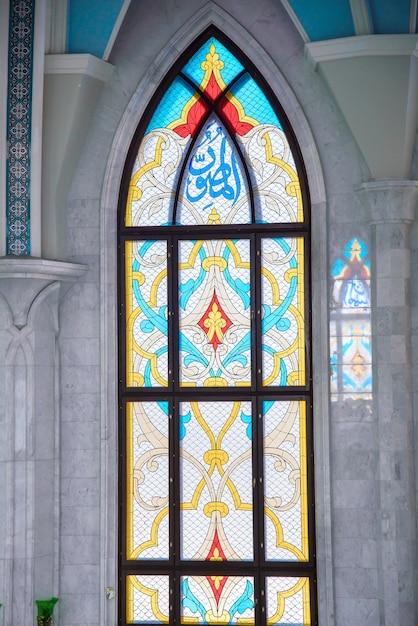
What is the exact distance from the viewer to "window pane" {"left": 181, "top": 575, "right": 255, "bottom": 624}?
9.27m

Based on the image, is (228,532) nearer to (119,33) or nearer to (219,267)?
(219,267)

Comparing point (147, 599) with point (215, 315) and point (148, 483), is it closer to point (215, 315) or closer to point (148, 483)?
point (148, 483)

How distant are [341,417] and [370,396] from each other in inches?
12.0

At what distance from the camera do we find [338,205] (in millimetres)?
9312

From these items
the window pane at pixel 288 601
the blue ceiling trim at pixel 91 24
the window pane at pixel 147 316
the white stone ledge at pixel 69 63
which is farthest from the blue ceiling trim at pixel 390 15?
the window pane at pixel 288 601

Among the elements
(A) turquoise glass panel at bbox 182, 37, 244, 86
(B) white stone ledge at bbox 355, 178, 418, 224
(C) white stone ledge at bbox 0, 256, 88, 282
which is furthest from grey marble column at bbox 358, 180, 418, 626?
(C) white stone ledge at bbox 0, 256, 88, 282

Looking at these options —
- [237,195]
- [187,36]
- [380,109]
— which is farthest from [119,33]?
[380,109]

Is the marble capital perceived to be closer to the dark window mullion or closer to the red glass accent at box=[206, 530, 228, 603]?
the dark window mullion

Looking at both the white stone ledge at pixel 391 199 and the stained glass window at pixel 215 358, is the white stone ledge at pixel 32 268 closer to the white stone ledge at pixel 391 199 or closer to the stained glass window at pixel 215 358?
the stained glass window at pixel 215 358

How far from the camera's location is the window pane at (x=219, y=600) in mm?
9273

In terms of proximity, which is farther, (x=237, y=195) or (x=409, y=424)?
(x=237, y=195)

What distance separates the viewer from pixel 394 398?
891cm

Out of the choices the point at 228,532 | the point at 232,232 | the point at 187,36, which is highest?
the point at 187,36

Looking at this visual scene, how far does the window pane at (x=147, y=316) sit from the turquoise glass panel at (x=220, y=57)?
1.55 m
